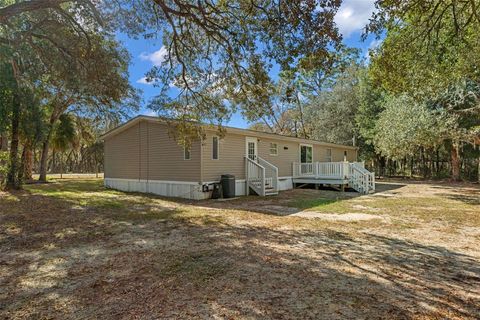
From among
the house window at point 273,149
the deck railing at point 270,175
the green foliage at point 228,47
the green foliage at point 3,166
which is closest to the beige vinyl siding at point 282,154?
the house window at point 273,149

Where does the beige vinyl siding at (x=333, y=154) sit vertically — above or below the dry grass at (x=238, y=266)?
above

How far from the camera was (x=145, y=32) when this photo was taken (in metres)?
8.47

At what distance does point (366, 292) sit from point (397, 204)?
8.22 meters

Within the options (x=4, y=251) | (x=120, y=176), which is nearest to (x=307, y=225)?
(x=4, y=251)

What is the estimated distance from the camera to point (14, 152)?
13.4 m

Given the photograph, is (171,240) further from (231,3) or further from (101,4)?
(101,4)

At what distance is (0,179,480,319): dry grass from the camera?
116 inches

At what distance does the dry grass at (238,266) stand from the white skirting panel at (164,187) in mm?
3647

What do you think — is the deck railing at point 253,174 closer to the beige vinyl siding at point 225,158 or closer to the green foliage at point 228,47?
the beige vinyl siding at point 225,158

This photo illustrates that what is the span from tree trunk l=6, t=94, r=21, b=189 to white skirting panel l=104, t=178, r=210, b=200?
13.8 feet

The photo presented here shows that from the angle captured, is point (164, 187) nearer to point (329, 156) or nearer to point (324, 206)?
point (324, 206)

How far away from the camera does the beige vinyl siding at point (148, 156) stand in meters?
12.3

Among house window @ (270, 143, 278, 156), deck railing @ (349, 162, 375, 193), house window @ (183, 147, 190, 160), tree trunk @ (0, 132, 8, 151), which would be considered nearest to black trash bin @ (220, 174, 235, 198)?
house window @ (183, 147, 190, 160)

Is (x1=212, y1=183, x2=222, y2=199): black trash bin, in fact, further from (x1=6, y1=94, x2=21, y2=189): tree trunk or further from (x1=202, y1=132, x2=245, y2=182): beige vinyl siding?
(x1=6, y1=94, x2=21, y2=189): tree trunk
